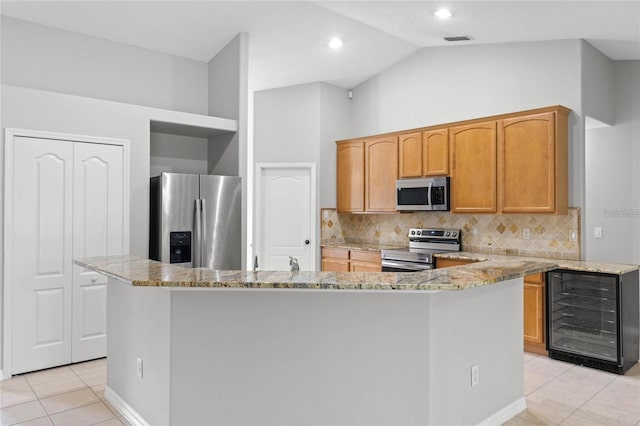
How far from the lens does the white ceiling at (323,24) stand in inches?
151

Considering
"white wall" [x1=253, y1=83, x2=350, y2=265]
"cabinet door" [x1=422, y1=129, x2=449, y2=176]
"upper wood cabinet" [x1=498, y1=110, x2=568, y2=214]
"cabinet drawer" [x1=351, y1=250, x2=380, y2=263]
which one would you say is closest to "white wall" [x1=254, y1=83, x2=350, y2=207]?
"white wall" [x1=253, y1=83, x2=350, y2=265]

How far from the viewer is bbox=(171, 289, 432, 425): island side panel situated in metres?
2.27

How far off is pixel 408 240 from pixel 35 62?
4559mm

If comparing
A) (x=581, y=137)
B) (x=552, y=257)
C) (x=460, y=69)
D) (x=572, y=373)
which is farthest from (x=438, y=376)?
(x=460, y=69)

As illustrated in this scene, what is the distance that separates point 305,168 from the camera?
629 cm

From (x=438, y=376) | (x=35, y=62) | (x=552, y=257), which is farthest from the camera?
(x=552, y=257)

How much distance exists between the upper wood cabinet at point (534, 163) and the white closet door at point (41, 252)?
4.18 metres

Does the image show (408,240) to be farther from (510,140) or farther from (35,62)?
(35,62)

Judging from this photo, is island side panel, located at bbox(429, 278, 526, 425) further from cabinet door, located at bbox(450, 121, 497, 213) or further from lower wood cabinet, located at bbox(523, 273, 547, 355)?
cabinet door, located at bbox(450, 121, 497, 213)

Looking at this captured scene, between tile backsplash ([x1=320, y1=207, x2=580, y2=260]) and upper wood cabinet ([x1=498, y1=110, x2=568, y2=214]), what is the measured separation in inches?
12.1

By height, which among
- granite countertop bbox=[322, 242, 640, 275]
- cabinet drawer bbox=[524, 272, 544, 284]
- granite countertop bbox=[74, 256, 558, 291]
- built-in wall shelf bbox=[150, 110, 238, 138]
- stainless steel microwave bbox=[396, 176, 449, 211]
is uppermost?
built-in wall shelf bbox=[150, 110, 238, 138]

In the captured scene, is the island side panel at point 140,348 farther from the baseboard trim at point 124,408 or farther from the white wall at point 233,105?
the white wall at point 233,105

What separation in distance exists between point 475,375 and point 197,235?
9.51ft

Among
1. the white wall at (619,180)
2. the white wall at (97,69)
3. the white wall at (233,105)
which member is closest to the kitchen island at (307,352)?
the white wall at (233,105)
